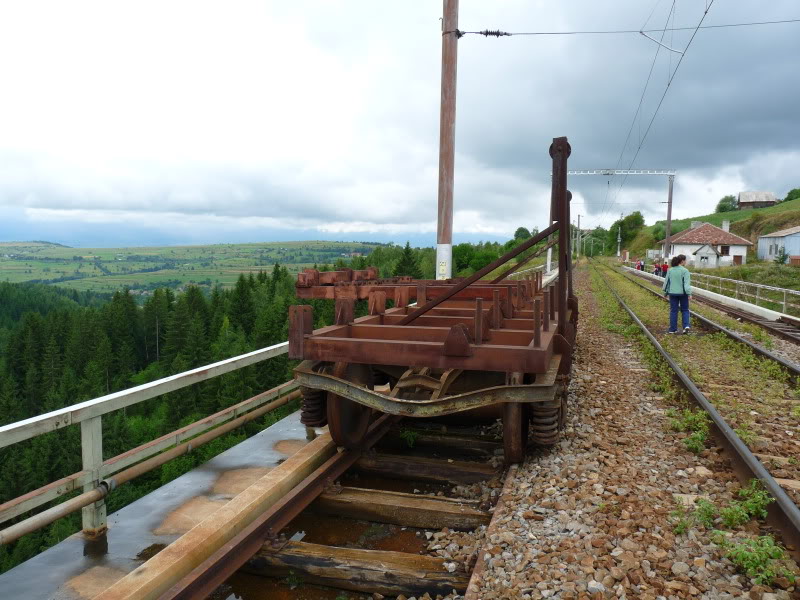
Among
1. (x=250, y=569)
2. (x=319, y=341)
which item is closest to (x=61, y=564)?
(x=250, y=569)

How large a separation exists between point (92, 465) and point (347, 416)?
200 cm

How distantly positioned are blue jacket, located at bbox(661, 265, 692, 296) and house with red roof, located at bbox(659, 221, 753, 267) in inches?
2578

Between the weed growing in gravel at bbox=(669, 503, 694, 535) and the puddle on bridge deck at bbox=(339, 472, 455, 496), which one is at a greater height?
the weed growing in gravel at bbox=(669, 503, 694, 535)

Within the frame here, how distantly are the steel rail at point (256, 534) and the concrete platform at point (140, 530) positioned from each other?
1.74 ft

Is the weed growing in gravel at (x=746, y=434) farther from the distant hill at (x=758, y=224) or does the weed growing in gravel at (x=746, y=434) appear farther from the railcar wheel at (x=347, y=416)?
the distant hill at (x=758, y=224)

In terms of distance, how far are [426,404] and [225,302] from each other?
87.2 meters

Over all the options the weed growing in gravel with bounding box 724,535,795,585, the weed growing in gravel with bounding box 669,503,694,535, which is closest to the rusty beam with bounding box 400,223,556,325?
the weed growing in gravel with bounding box 669,503,694,535

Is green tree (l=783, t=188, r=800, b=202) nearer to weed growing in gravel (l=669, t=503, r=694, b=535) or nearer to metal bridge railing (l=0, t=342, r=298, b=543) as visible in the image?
weed growing in gravel (l=669, t=503, r=694, b=535)

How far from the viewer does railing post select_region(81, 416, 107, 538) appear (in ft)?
10.9

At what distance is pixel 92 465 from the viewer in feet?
11.0

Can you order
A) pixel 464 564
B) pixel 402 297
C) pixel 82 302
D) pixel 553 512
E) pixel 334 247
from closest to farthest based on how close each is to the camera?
pixel 464 564
pixel 553 512
pixel 402 297
pixel 82 302
pixel 334 247

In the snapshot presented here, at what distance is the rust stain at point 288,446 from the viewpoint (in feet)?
16.5

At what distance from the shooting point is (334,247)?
175375 millimetres

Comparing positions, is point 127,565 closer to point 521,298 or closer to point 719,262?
point 521,298
